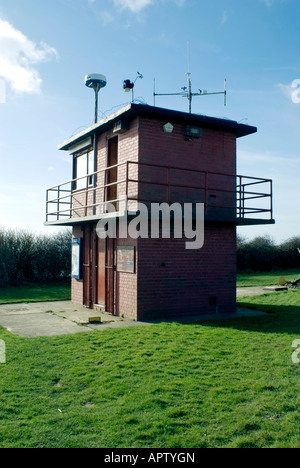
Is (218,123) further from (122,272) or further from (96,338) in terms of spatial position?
(96,338)

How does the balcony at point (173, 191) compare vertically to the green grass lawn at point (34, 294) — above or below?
above

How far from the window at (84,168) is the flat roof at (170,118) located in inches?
31.5

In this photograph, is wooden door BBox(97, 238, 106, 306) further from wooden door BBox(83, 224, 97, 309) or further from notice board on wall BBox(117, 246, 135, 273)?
notice board on wall BBox(117, 246, 135, 273)

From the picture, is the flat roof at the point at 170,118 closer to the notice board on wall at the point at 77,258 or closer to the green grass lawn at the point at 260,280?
the notice board on wall at the point at 77,258

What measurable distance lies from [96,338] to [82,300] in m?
6.23

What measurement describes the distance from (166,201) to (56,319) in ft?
14.5

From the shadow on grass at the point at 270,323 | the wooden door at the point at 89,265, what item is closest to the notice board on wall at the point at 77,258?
the wooden door at the point at 89,265

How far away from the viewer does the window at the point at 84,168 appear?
1485 cm

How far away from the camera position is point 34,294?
19.3 m

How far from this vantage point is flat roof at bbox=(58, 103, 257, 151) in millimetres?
11775

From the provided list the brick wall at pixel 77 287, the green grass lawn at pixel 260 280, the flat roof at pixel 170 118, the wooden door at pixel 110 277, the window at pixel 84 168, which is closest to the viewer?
the flat roof at pixel 170 118

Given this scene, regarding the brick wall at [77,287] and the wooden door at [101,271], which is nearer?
the wooden door at [101,271]

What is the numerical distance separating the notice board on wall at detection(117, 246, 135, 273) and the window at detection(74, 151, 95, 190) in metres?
3.35

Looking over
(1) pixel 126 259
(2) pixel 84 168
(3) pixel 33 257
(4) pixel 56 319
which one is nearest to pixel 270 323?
(1) pixel 126 259
